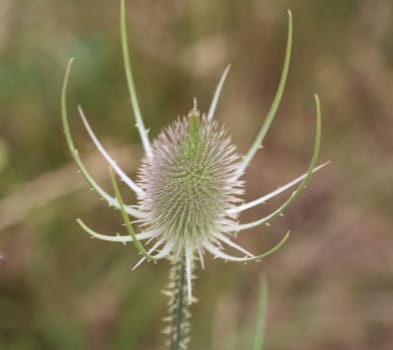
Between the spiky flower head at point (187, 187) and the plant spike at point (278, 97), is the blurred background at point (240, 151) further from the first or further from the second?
the plant spike at point (278, 97)

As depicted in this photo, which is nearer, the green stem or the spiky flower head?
the green stem

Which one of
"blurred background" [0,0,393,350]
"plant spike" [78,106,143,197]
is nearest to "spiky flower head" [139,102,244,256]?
"plant spike" [78,106,143,197]

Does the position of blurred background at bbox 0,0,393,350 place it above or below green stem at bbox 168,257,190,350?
above

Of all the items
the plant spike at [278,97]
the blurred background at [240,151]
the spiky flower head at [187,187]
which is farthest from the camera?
the blurred background at [240,151]

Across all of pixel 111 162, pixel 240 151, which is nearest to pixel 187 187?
pixel 111 162

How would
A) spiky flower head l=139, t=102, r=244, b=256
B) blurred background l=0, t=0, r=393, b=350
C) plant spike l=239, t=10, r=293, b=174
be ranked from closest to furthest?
1. plant spike l=239, t=10, r=293, b=174
2. spiky flower head l=139, t=102, r=244, b=256
3. blurred background l=0, t=0, r=393, b=350

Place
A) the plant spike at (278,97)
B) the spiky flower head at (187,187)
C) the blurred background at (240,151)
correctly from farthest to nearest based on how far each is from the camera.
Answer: the blurred background at (240,151) < the spiky flower head at (187,187) < the plant spike at (278,97)

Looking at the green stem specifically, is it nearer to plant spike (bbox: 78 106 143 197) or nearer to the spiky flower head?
the spiky flower head

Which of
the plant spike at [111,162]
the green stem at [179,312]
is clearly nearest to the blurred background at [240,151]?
the plant spike at [111,162]

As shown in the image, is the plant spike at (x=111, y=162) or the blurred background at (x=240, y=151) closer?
the plant spike at (x=111, y=162)
